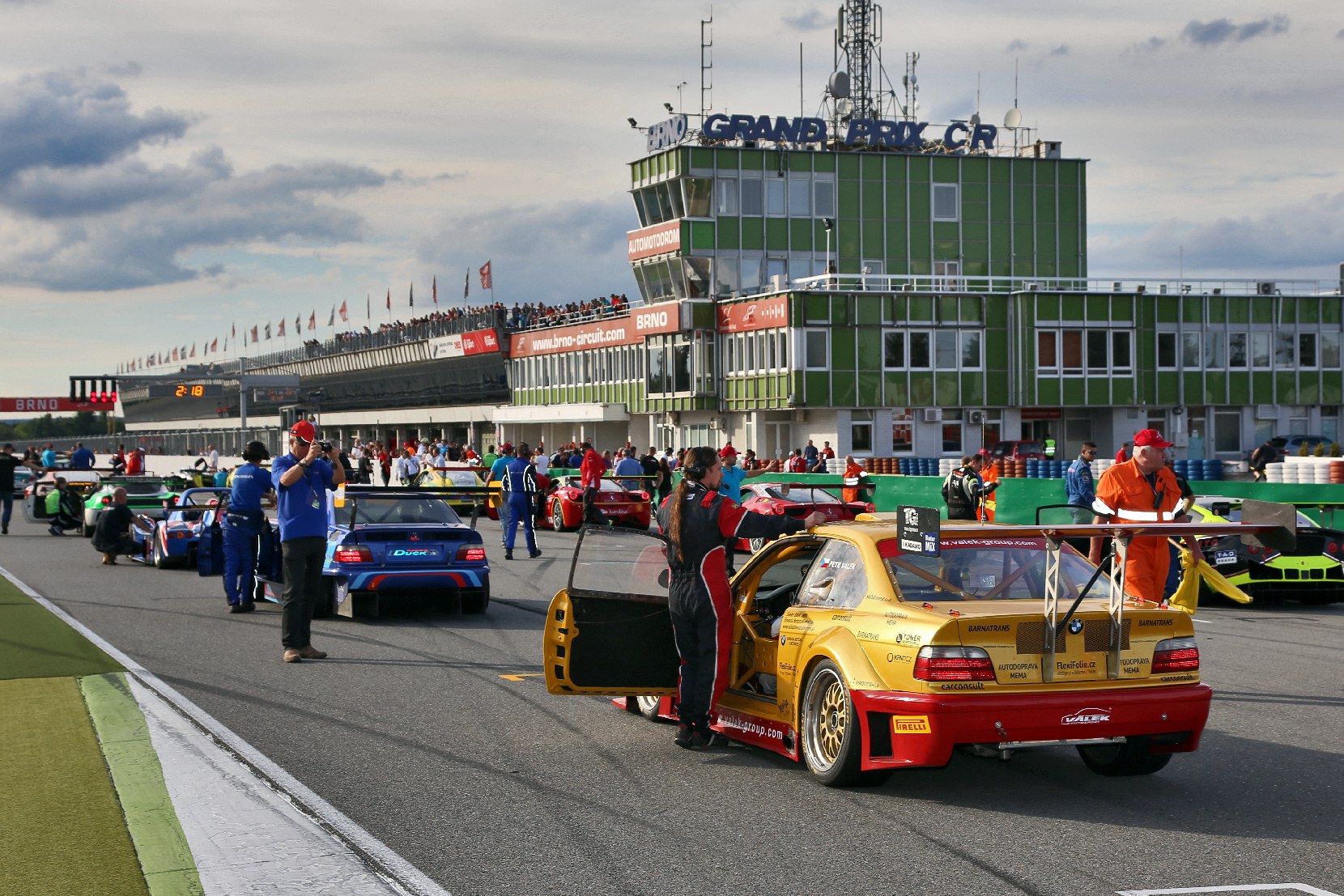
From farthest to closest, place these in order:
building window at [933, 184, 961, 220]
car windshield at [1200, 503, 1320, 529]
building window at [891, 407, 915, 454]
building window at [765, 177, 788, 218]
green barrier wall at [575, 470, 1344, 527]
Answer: building window at [933, 184, 961, 220]
building window at [765, 177, 788, 218]
building window at [891, 407, 915, 454]
green barrier wall at [575, 470, 1344, 527]
car windshield at [1200, 503, 1320, 529]

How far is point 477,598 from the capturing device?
1565 cm

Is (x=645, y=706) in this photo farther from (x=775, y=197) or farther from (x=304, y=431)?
(x=775, y=197)

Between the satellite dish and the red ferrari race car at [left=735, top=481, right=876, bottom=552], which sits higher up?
the satellite dish

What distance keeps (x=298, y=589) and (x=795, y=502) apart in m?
15.4

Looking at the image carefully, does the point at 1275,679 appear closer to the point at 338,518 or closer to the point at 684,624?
the point at 684,624

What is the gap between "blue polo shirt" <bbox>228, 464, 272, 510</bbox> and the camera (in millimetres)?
15156

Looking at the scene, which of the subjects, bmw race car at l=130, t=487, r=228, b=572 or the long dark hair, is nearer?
the long dark hair

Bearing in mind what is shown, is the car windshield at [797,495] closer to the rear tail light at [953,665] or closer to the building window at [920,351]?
the rear tail light at [953,665]

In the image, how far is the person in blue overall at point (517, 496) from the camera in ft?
76.7

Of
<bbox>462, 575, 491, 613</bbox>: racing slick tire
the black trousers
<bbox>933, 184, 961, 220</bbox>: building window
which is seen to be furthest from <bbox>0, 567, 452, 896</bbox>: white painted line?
<bbox>933, 184, 961, 220</bbox>: building window

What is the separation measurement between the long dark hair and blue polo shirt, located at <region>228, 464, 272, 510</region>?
7.73 meters

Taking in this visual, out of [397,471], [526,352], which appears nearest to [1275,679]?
[397,471]

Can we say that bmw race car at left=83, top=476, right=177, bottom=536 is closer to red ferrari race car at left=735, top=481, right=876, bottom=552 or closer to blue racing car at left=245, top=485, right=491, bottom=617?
red ferrari race car at left=735, top=481, right=876, bottom=552

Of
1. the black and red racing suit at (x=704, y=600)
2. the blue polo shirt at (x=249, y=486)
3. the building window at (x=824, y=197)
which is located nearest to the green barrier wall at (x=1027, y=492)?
the blue polo shirt at (x=249, y=486)
